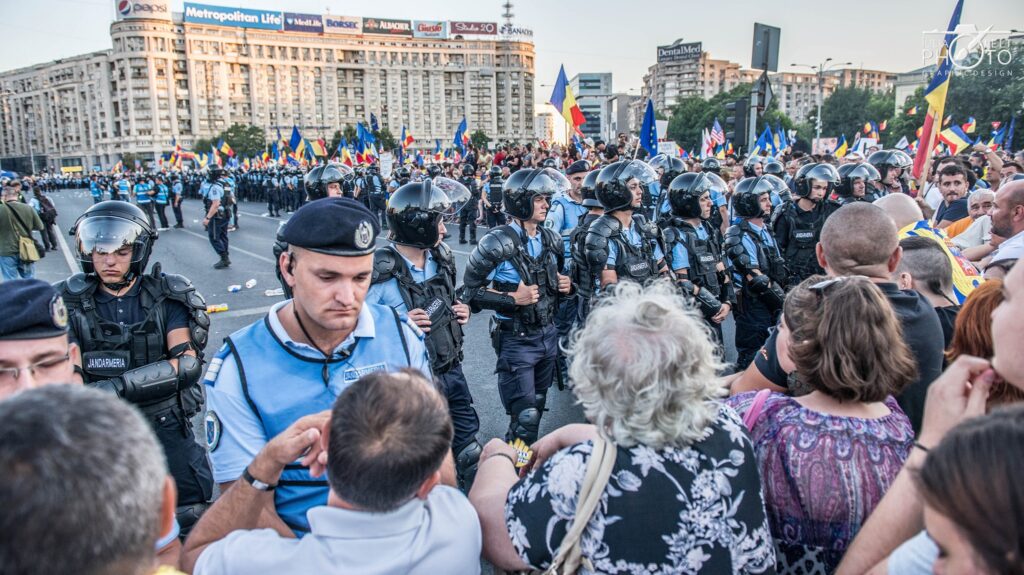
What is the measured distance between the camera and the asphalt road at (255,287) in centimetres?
569

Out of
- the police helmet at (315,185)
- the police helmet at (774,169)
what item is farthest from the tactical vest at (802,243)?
the police helmet at (315,185)

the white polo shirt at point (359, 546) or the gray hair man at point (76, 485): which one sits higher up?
the gray hair man at point (76, 485)

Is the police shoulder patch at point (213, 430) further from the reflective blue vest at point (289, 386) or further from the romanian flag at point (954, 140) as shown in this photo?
the romanian flag at point (954, 140)

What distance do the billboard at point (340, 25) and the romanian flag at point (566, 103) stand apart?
124272mm

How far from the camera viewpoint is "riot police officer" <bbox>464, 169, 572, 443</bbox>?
183 inches

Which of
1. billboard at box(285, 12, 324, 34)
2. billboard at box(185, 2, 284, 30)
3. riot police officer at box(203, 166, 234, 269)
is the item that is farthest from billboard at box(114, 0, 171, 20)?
riot police officer at box(203, 166, 234, 269)

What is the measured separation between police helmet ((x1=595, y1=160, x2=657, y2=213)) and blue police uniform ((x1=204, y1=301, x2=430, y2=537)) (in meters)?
3.68

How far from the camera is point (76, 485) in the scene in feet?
2.89

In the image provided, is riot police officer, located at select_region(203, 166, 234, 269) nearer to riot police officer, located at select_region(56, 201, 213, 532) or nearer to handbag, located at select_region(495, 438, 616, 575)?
riot police officer, located at select_region(56, 201, 213, 532)

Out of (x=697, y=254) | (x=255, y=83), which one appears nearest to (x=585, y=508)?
(x=697, y=254)

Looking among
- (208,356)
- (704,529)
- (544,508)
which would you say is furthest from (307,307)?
(208,356)

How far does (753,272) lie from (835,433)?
14.4 feet

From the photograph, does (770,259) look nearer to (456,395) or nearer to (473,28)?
(456,395)

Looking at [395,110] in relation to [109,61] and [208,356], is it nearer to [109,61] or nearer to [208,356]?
[109,61]
